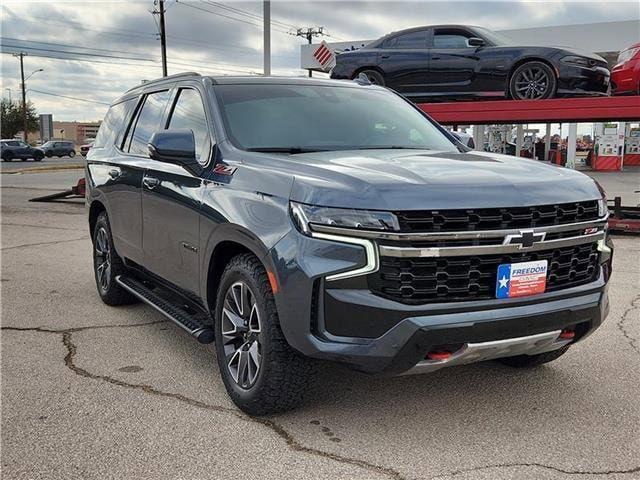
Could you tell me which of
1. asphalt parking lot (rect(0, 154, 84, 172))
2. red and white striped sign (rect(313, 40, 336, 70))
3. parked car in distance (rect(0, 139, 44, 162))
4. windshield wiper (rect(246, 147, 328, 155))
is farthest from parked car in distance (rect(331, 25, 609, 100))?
parked car in distance (rect(0, 139, 44, 162))

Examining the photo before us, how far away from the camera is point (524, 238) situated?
3.05 meters

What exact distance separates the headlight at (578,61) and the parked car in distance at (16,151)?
4806cm

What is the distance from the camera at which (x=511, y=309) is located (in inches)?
120

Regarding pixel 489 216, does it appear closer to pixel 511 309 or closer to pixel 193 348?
pixel 511 309

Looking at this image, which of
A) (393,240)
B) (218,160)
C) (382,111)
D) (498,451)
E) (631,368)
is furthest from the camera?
(382,111)

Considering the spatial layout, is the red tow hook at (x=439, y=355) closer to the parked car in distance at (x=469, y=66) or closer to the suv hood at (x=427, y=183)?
the suv hood at (x=427, y=183)

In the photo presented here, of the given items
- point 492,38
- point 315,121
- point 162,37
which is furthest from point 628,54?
point 162,37

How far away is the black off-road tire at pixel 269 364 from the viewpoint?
3250 mm

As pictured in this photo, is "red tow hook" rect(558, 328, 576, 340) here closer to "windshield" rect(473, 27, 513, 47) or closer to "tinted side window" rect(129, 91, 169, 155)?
"tinted side window" rect(129, 91, 169, 155)

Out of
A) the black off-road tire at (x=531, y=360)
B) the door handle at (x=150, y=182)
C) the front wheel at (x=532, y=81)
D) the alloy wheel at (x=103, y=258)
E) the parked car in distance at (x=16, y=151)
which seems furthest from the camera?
the parked car in distance at (x=16, y=151)

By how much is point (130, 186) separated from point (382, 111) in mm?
2064

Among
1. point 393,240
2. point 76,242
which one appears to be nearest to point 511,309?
point 393,240

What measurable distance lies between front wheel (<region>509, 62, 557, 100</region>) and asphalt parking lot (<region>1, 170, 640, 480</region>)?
623cm

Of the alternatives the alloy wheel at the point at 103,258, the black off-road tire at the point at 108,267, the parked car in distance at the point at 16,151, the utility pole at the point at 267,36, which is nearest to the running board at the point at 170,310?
the black off-road tire at the point at 108,267
